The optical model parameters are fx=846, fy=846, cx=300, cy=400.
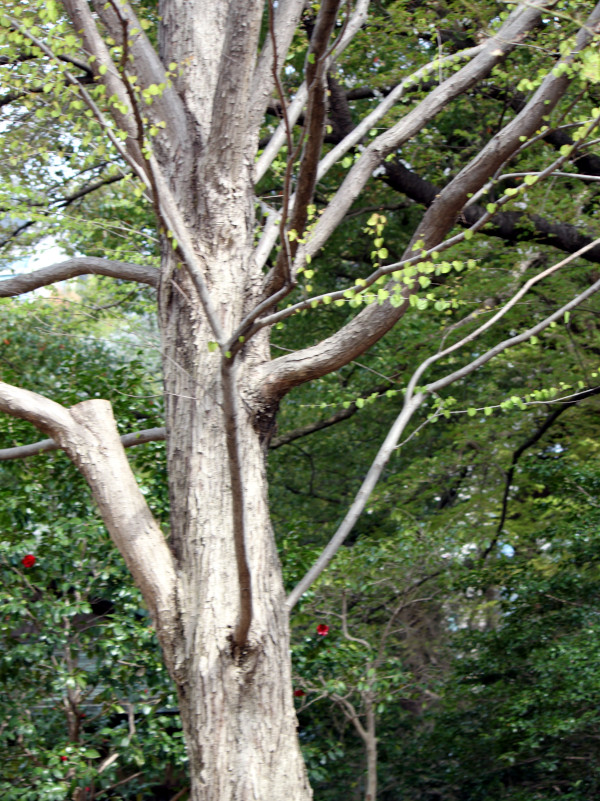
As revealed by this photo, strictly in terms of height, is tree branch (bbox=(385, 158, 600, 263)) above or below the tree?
above

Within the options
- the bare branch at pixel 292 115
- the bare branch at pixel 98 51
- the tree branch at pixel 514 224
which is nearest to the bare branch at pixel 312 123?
the bare branch at pixel 98 51

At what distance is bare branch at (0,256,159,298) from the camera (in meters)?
3.93

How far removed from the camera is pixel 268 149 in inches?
184

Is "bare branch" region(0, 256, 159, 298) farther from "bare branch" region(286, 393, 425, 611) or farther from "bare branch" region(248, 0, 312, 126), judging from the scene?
"bare branch" region(286, 393, 425, 611)

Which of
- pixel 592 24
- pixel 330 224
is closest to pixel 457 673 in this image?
pixel 330 224

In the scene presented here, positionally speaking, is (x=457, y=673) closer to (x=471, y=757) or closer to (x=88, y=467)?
(x=471, y=757)

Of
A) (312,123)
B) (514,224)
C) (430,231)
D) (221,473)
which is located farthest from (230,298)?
(514,224)

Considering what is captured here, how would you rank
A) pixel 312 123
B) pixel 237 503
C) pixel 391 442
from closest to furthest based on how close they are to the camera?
pixel 312 123 → pixel 237 503 → pixel 391 442

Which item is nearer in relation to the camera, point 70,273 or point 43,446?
point 43,446

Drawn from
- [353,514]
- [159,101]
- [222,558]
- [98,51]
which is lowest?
[222,558]

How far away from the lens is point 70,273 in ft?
13.5

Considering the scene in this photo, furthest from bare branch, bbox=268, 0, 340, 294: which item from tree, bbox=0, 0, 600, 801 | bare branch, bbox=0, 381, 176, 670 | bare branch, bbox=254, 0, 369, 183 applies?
bare branch, bbox=254, 0, 369, 183

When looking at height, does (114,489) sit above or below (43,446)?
below

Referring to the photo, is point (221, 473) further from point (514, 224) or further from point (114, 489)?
point (514, 224)
